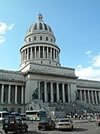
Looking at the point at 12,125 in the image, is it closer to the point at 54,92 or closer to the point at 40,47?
the point at 54,92

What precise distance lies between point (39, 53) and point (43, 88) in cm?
1857

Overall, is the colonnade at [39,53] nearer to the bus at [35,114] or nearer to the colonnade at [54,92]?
the colonnade at [54,92]

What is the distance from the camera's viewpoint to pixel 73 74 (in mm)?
69500

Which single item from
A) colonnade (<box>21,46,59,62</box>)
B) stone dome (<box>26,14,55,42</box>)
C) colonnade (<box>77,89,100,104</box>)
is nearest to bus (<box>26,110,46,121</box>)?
colonnade (<box>77,89,100,104</box>)

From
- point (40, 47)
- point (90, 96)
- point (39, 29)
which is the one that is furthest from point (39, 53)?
point (90, 96)

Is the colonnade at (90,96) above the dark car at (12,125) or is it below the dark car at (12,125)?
above

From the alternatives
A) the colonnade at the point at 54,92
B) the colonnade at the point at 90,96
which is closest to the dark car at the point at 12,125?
the colonnade at the point at 54,92

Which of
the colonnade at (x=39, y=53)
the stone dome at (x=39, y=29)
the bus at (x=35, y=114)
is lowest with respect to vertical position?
the bus at (x=35, y=114)

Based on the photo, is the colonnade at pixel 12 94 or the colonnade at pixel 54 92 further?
the colonnade at pixel 54 92

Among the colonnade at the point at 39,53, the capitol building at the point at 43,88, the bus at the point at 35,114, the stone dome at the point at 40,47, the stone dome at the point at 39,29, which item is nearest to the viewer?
the bus at the point at 35,114

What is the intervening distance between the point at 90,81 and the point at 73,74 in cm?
1349

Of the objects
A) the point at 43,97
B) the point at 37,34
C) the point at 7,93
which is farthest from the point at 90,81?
the point at 7,93

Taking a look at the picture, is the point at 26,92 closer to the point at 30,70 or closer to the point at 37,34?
the point at 30,70

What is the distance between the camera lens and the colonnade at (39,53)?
7699 cm
